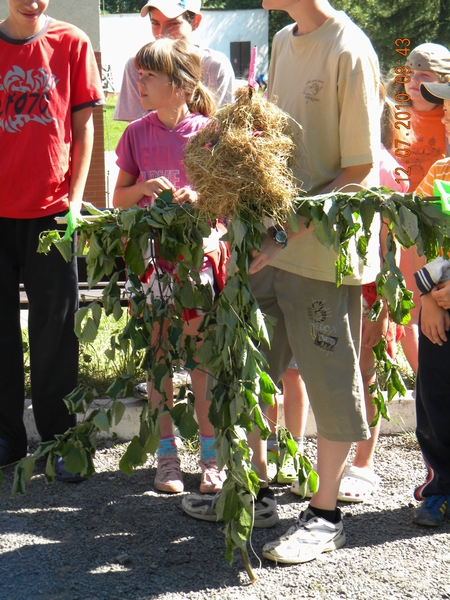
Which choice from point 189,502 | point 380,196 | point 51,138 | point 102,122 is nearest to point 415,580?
point 189,502

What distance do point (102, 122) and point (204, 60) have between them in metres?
4.69

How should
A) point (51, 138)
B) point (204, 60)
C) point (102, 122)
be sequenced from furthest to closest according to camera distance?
1. point (102, 122)
2. point (204, 60)
3. point (51, 138)

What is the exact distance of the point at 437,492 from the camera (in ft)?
11.0

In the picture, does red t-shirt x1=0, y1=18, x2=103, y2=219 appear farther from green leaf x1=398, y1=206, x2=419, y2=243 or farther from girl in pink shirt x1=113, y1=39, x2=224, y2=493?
green leaf x1=398, y1=206, x2=419, y2=243

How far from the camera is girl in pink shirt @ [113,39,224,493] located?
134 inches

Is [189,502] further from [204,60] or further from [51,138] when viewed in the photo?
[204,60]

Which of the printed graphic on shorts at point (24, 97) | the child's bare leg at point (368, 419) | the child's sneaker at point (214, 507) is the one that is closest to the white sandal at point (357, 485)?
the child's bare leg at point (368, 419)

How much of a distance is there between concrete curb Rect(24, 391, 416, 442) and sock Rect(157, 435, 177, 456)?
50 cm

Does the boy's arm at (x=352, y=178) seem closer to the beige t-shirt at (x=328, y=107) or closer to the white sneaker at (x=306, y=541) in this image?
the beige t-shirt at (x=328, y=107)

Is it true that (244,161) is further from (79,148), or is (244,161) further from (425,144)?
(425,144)

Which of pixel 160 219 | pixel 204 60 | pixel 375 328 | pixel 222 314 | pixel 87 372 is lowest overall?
pixel 87 372

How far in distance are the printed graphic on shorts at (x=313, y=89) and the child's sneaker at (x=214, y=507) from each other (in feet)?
5.24

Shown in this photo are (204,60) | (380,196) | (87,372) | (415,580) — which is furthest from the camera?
(87,372)

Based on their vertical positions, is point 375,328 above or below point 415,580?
above
